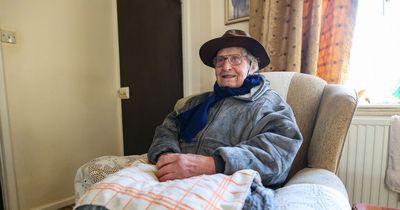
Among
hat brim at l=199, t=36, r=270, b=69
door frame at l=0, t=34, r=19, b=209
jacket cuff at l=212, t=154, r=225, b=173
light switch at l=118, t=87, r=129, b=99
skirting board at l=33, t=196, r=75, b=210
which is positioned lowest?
skirting board at l=33, t=196, r=75, b=210

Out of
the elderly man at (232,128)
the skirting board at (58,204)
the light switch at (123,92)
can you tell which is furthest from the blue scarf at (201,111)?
the skirting board at (58,204)

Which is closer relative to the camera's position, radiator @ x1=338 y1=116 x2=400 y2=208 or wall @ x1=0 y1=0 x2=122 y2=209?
radiator @ x1=338 y1=116 x2=400 y2=208

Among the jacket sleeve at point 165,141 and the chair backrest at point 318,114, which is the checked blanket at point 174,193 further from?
the chair backrest at point 318,114

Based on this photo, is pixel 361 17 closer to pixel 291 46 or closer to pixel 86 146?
pixel 291 46

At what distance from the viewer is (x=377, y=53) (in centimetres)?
145

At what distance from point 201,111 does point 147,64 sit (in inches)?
44.6

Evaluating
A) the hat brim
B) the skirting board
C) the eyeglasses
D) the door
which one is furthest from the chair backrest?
the skirting board

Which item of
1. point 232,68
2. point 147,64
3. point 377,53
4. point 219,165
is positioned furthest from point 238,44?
point 147,64

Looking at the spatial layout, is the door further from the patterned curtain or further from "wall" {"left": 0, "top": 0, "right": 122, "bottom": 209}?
the patterned curtain

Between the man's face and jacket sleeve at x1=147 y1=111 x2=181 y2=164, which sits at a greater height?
the man's face

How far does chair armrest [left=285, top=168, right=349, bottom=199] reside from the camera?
0.78 m

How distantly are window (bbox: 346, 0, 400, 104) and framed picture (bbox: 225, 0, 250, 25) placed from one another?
687 mm

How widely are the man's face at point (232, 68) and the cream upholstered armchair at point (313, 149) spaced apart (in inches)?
8.7

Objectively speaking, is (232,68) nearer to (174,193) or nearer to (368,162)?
(174,193)
